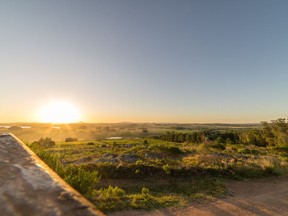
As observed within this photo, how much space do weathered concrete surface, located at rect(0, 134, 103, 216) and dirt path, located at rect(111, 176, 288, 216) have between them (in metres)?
9.76

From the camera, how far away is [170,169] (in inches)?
667

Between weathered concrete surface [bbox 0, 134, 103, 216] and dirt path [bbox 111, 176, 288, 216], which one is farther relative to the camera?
dirt path [bbox 111, 176, 288, 216]

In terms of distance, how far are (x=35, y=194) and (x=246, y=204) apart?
12.7 m

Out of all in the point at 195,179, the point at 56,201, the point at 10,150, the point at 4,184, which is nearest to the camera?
the point at 56,201

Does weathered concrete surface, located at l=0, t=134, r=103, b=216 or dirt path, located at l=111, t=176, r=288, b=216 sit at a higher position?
weathered concrete surface, located at l=0, t=134, r=103, b=216

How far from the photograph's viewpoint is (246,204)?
1164 cm

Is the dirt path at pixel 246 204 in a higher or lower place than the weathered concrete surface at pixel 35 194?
lower

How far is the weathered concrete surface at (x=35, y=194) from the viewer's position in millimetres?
688

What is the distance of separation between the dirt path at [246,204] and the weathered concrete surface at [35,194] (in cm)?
976

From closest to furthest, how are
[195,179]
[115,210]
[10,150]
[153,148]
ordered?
[10,150] → [115,210] → [195,179] → [153,148]

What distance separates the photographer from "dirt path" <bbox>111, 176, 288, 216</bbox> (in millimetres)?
10391

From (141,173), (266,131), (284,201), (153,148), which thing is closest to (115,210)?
(141,173)

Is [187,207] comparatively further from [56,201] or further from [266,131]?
[266,131]

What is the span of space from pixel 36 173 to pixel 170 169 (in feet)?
54.6
